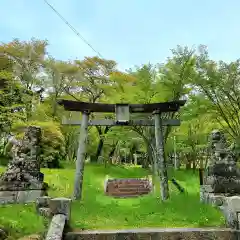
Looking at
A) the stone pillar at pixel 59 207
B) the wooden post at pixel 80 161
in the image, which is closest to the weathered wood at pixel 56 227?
the stone pillar at pixel 59 207

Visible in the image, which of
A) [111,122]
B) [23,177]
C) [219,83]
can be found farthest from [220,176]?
[219,83]

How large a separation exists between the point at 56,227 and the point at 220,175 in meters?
6.86

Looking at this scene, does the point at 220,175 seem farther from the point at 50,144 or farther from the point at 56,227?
the point at 50,144

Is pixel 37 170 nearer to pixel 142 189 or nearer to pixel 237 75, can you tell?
pixel 142 189

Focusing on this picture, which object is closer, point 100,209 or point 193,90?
point 100,209

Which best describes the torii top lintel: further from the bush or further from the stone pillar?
the bush

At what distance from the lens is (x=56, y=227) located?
666 cm

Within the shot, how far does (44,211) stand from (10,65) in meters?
20.5

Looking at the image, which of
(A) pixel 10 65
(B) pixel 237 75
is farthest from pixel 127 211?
(A) pixel 10 65

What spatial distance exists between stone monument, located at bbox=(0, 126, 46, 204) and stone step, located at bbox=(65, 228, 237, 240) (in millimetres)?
4197

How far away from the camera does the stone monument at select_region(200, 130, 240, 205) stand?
11.0 m

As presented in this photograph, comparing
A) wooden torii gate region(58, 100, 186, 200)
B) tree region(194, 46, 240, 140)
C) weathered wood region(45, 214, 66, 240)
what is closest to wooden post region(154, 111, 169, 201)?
wooden torii gate region(58, 100, 186, 200)

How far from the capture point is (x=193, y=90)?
796 inches

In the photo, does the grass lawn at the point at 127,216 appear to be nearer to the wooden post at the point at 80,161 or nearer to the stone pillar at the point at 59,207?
the stone pillar at the point at 59,207
